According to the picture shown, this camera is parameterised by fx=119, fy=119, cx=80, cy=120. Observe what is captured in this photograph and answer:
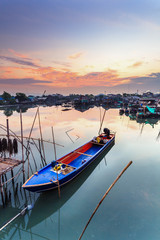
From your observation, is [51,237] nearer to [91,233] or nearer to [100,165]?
[91,233]

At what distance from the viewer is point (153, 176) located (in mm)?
10914

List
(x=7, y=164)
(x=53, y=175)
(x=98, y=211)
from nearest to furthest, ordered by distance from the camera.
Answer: (x=98, y=211)
(x=7, y=164)
(x=53, y=175)

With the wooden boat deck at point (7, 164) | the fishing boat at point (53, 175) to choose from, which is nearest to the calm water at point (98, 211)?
the fishing boat at point (53, 175)

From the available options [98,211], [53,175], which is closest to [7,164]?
[53,175]

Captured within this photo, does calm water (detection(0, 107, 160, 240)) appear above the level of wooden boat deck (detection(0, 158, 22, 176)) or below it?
below

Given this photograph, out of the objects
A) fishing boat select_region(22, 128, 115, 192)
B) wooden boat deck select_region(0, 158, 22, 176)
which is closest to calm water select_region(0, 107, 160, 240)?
fishing boat select_region(22, 128, 115, 192)

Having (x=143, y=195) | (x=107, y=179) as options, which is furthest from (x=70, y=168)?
(x=143, y=195)

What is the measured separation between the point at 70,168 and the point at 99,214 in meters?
3.75

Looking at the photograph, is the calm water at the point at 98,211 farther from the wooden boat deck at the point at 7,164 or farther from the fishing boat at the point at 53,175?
the wooden boat deck at the point at 7,164

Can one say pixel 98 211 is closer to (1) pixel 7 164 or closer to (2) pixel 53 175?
(2) pixel 53 175

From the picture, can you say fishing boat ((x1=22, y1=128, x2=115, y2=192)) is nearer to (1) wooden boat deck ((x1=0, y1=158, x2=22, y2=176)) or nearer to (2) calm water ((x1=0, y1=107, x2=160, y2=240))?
(2) calm water ((x1=0, y1=107, x2=160, y2=240))

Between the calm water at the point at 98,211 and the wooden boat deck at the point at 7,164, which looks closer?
the calm water at the point at 98,211

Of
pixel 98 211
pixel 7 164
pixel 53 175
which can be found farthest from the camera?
pixel 53 175

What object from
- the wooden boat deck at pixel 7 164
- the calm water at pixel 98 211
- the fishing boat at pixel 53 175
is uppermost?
the wooden boat deck at pixel 7 164
